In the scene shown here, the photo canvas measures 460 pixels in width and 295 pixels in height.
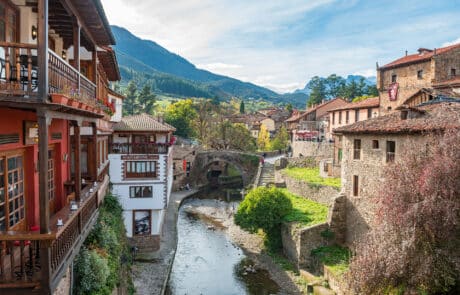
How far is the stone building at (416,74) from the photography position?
33.8 m

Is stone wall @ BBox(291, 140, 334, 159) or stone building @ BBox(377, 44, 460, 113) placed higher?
stone building @ BBox(377, 44, 460, 113)

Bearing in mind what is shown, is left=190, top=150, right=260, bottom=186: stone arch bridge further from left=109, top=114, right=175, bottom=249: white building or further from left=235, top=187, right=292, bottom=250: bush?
left=109, top=114, right=175, bottom=249: white building

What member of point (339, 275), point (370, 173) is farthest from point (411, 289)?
point (370, 173)

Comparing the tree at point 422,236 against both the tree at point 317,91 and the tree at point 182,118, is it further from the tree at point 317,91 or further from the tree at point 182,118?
the tree at point 317,91

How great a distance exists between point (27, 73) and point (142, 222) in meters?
19.9

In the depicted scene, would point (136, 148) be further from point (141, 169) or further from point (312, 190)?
point (312, 190)

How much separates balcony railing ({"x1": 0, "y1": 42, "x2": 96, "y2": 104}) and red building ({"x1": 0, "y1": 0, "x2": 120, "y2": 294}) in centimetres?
2

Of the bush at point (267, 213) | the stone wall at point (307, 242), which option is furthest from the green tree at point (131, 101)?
the stone wall at point (307, 242)

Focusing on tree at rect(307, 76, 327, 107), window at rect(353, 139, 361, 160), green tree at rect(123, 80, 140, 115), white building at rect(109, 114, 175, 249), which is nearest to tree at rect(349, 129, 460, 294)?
window at rect(353, 139, 361, 160)

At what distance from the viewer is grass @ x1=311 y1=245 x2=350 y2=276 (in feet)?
72.5

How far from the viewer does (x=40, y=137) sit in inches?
242

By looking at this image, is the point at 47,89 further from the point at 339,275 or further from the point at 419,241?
the point at 339,275

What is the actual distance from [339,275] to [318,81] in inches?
3523

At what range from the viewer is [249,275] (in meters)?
25.5
